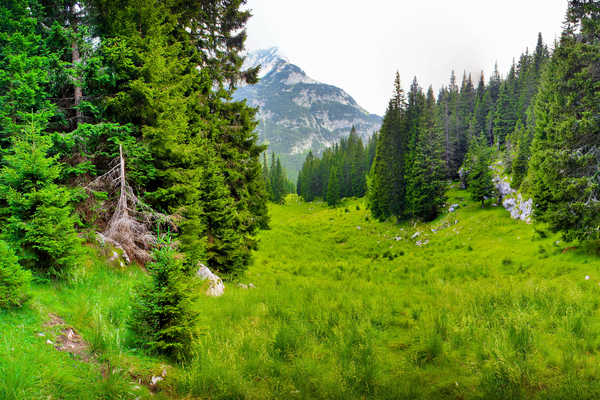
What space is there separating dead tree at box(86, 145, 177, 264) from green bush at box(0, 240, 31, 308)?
3440 millimetres

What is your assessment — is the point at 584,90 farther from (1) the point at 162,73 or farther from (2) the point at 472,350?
(1) the point at 162,73

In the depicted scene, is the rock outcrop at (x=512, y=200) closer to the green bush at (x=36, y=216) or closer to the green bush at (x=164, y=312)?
the green bush at (x=164, y=312)

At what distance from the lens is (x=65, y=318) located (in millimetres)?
4660

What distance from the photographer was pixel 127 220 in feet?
26.1

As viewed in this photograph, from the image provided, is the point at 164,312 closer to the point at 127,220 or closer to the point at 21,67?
the point at 127,220

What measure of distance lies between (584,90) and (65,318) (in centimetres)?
2239

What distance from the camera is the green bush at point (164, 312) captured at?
4324mm

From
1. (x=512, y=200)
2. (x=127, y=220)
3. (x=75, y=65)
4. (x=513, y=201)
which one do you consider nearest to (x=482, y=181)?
(x=512, y=200)

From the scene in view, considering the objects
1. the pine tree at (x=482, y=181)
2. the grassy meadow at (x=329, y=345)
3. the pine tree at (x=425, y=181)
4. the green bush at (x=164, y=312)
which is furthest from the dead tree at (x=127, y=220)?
the pine tree at (x=482, y=181)

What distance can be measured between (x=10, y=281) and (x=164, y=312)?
100 inches

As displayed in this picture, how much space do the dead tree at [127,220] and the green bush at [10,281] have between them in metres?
3.44

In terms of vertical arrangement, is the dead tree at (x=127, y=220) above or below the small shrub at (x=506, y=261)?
above

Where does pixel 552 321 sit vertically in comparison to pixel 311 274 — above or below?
above

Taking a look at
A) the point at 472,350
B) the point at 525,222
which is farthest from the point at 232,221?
the point at 525,222
